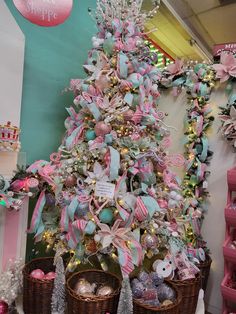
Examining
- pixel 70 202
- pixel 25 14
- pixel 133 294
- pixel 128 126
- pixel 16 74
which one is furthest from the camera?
pixel 16 74

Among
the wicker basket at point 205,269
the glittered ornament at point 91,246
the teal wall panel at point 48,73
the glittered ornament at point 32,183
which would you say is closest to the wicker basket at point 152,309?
the glittered ornament at point 91,246

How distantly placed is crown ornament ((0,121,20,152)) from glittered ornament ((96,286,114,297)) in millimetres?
1002

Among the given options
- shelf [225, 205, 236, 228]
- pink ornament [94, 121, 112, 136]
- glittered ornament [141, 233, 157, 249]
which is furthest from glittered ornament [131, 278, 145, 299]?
pink ornament [94, 121, 112, 136]

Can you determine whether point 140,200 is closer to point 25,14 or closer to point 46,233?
point 46,233

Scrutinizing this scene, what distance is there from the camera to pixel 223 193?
245 centimetres

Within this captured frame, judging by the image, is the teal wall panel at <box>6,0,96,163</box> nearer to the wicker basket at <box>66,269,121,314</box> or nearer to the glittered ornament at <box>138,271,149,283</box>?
the wicker basket at <box>66,269,121,314</box>

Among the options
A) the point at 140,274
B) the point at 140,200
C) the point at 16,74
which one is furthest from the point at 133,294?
the point at 16,74

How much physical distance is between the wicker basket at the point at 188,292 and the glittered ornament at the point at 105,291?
1.44ft

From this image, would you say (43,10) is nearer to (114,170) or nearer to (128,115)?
(128,115)

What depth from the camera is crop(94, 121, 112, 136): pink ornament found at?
1.83 metres

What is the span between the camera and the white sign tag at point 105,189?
172cm

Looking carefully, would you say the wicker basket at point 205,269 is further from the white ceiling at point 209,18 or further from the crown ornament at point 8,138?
the white ceiling at point 209,18

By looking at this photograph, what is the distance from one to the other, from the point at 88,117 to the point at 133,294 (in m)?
1.19

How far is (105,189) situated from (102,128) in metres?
0.40
